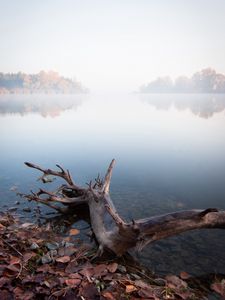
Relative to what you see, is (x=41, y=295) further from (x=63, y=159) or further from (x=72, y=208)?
(x=63, y=159)

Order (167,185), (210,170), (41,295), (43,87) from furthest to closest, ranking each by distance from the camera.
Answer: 1. (43,87)
2. (210,170)
3. (167,185)
4. (41,295)

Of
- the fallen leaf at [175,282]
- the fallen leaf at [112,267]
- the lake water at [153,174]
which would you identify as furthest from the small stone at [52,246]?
the fallen leaf at [175,282]

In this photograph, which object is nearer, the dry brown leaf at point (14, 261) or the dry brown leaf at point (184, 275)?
the dry brown leaf at point (14, 261)

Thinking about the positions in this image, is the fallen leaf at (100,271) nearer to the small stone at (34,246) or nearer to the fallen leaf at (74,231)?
the small stone at (34,246)

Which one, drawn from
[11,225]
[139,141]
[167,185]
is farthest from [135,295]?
[139,141]

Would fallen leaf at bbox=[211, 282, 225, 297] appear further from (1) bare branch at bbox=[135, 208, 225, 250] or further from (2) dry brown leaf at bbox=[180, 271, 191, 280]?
(1) bare branch at bbox=[135, 208, 225, 250]

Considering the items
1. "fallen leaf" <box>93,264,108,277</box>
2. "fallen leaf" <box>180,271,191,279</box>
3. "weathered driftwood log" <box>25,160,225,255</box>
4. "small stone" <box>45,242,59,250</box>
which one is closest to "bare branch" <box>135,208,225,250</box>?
"weathered driftwood log" <box>25,160,225,255</box>

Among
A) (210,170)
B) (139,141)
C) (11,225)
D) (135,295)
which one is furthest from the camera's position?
(139,141)

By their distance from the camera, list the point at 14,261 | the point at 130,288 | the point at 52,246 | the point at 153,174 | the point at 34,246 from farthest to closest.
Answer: the point at 153,174 → the point at 52,246 → the point at 34,246 → the point at 14,261 → the point at 130,288

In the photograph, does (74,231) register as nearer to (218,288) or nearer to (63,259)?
(63,259)

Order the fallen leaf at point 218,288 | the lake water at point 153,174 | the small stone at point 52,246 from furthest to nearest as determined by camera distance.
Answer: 1. the lake water at point 153,174
2. the small stone at point 52,246
3. the fallen leaf at point 218,288

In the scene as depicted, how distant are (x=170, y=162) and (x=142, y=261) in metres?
8.82

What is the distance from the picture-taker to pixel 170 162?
45.0 feet

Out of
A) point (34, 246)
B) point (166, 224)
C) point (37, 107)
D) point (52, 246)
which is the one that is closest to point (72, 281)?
point (34, 246)
